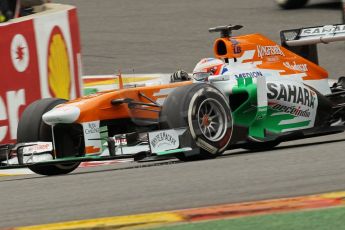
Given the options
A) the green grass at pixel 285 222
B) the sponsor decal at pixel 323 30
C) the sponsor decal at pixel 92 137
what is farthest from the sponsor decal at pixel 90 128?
the green grass at pixel 285 222

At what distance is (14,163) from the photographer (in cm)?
984

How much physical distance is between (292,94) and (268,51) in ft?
1.87

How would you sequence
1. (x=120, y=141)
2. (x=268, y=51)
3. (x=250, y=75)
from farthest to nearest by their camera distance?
(x=268, y=51) < (x=250, y=75) < (x=120, y=141)

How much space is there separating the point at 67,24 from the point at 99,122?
372 centimetres

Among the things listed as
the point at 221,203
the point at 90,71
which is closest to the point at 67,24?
the point at 90,71

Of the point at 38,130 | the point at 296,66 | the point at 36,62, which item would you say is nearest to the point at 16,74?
the point at 36,62

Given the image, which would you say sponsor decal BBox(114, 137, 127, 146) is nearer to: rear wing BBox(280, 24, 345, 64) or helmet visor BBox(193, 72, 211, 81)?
helmet visor BBox(193, 72, 211, 81)

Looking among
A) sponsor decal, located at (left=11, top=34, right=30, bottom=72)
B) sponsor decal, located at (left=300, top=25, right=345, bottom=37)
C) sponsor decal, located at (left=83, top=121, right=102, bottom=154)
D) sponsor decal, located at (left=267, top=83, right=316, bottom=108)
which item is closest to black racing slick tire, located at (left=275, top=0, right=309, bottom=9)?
sponsor decal, located at (left=300, top=25, right=345, bottom=37)

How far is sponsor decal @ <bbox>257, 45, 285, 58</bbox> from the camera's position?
35.9ft

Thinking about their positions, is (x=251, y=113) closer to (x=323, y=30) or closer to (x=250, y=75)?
(x=250, y=75)

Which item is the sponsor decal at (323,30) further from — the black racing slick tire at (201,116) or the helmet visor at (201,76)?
the black racing slick tire at (201,116)

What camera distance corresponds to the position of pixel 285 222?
598cm

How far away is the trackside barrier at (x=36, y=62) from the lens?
1153cm

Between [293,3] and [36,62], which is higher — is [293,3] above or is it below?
above
